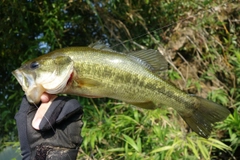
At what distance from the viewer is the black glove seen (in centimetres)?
149

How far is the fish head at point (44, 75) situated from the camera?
149cm

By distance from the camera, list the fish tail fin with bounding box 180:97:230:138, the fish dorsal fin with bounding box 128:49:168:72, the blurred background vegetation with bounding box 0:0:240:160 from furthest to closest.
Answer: the blurred background vegetation with bounding box 0:0:240:160 → the fish tail fin with bounding box 180:97:230:138 → the fish dorsal fin with bounding box 128:49:168:72

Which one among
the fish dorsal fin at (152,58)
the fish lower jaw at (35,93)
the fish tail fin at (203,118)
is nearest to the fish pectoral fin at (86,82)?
the fish lower jaw at (35,93)

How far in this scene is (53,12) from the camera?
3.45m

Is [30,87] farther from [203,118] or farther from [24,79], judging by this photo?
[203,118]

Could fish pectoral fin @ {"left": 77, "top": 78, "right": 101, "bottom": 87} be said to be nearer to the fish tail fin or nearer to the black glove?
the black glove

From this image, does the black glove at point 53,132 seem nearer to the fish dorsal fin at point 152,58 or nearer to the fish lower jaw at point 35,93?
the fish lower jaw at point 35,93

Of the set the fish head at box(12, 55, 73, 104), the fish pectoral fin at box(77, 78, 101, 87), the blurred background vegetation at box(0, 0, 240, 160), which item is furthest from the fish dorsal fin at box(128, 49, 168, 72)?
the blurred background vegetation at box(0, 0, 240, 160)

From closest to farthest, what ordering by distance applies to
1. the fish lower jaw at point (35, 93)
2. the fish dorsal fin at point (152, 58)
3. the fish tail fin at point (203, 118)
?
the fish lower jaw at point (35, 93)
the fish dorsal fin at point (152, 58)
the fish tail fin at point (203, 118)

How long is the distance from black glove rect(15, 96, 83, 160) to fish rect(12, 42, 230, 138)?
0.28 feet

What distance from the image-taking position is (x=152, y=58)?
1753mm

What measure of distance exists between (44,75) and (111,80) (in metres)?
0.34

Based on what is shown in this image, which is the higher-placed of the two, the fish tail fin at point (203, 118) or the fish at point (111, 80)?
the fish at point (111, 80)

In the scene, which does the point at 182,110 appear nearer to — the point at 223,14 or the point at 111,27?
the point at 111,27
